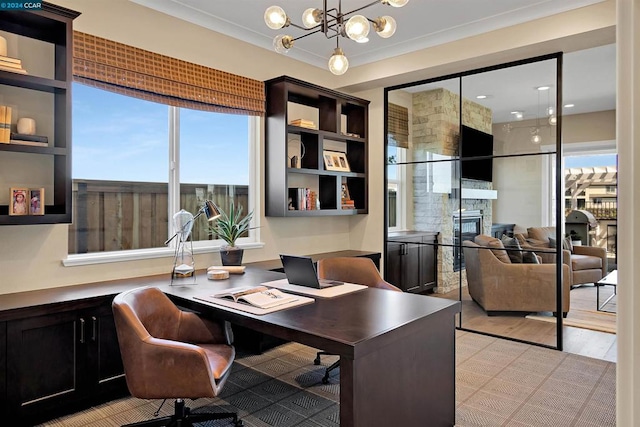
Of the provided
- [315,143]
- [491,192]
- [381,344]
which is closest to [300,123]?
[315,143]

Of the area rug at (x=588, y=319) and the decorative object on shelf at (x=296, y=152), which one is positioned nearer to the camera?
the area rug at (x=588, y=319)

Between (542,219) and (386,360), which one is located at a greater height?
(542,219)

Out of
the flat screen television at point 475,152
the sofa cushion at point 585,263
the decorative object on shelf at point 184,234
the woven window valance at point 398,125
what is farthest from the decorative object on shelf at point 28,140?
the sofa cushion at point 585,263

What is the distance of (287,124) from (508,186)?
85.7 inches

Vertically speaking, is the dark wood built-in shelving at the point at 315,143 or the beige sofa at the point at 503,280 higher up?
the dark wood built-in shelving at the point at 315,143

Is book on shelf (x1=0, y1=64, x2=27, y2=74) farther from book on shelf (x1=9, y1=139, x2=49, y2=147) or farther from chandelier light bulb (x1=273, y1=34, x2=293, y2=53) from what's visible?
chandelier light bulb (x1=273, y1=34, x2=293, y2=53)

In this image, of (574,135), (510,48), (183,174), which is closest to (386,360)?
(183,174)

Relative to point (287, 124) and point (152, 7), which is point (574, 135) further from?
point (152, 7)

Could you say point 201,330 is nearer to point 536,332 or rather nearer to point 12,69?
point 12,69

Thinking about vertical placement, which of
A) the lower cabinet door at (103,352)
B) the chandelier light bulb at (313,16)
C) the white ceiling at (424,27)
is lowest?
the lower cabinet door at (103,352)

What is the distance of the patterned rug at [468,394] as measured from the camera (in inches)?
97.7

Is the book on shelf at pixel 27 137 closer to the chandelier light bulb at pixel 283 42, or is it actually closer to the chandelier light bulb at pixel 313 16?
the chandelier light bulb at pixel 283 42

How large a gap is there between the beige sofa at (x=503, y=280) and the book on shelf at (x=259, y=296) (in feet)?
8.41

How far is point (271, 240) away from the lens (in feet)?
14.0
